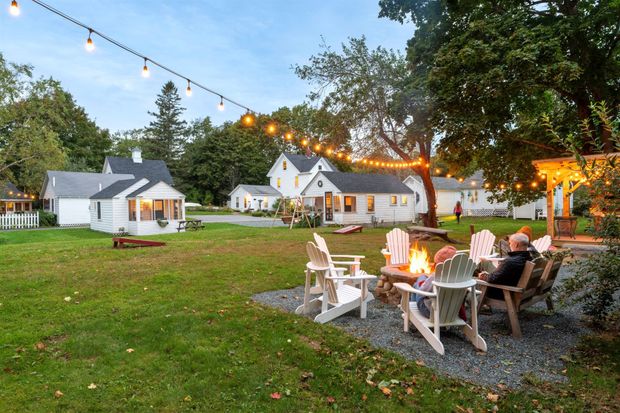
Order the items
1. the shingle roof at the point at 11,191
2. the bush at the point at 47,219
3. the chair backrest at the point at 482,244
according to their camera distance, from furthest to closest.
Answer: the shingle roof at the point at 11,191 < the bush at the point at 47,219 < the chair backrest at the point at 482,244

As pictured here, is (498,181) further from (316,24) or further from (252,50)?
(252,50)

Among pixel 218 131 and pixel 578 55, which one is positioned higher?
pixel 218 131

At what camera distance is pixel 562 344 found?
4.37m

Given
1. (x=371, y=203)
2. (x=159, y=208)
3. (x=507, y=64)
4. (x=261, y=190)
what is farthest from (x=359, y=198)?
(x=261, y=190)

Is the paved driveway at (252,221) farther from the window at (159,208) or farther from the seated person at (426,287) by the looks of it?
the seated person at (426,287)

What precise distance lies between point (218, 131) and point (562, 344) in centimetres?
5228

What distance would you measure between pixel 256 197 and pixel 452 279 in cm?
3940

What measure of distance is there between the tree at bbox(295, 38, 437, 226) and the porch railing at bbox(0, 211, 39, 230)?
918 inches

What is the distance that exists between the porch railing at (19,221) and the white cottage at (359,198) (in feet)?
66.0

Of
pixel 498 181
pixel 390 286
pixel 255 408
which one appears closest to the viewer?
pixel 255 408

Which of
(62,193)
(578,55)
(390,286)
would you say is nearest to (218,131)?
(62,193)

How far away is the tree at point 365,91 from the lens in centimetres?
1581

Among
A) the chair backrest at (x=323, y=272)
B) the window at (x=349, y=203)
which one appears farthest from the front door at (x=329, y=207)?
the chair backrest at (x=323, y=272)

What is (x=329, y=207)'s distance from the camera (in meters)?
27.6
